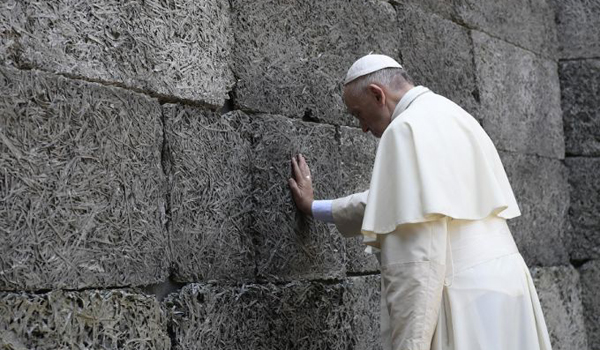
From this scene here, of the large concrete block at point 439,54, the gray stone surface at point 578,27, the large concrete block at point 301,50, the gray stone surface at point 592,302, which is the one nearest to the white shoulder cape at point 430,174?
the large concrete block at point 301,50

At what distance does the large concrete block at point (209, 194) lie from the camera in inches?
150

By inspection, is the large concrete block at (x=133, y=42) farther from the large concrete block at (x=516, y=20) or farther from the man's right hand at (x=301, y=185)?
the large concrete block at (x=516, y=20)

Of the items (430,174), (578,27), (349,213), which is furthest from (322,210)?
(578,27)

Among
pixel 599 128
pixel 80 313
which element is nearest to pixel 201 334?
pixel 80 313

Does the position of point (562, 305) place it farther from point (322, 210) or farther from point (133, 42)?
point (133, 42)

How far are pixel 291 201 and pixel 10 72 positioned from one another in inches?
58.0

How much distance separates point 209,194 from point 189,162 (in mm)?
154

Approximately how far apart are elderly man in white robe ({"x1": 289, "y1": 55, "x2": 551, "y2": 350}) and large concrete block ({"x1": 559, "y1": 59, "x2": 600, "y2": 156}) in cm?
298

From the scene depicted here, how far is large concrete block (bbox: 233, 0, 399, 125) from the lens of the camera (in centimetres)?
424

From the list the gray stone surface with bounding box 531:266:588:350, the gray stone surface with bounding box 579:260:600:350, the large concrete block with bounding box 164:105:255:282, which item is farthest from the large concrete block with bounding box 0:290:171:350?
the gray stone surface with bounding box 579:260:600:350

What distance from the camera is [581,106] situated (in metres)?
6.76

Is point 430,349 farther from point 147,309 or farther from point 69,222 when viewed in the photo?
point 69,222

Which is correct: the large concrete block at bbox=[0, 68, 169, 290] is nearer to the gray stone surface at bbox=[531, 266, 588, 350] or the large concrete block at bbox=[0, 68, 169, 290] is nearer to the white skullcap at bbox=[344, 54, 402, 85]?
the white skullcap at bbox=[344, 54, 402, 85]

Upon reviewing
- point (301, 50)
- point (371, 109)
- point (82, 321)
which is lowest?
point (82, 321)
